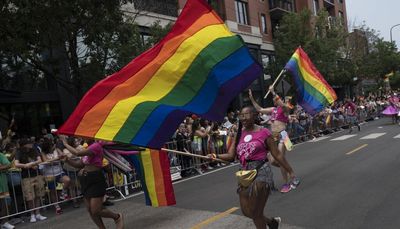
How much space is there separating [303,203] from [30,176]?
223 inches

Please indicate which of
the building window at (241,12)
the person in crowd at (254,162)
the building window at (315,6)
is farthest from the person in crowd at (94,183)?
the building window at (315,6)

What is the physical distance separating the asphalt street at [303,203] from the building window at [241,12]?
22604 millimetres

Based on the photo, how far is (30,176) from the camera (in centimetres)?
996

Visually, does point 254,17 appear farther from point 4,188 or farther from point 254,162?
point 254,162

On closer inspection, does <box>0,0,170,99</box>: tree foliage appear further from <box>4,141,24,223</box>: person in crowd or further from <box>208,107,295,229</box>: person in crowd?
<box>208,107,295,229</box>: person in crowd

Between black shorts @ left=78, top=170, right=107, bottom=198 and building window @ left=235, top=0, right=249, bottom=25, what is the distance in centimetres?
2831

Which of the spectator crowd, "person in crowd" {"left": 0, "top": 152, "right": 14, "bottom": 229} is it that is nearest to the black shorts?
the spectator crowd

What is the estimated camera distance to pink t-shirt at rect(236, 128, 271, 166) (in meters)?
5.38

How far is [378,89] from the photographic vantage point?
55281 millimetres

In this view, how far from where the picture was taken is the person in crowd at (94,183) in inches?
255

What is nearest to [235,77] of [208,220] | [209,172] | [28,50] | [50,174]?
[208,220]

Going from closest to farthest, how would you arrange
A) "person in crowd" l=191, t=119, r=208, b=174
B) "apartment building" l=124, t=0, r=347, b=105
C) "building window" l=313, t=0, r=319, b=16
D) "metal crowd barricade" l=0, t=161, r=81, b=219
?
"metal crowd barricade" l=0, t=161, r=81, b=219 → "person in crowd" l=191, t=119, r=208, b=174 → "apartment building" l=124, t=0, r=347, b=105 → "building window" l=313, t=0, r=319, b=16

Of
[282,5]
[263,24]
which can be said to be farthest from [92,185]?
[282,5]

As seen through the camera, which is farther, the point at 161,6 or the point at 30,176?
the point at 161,6
